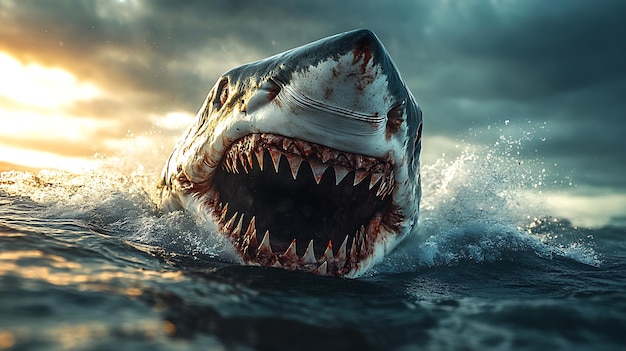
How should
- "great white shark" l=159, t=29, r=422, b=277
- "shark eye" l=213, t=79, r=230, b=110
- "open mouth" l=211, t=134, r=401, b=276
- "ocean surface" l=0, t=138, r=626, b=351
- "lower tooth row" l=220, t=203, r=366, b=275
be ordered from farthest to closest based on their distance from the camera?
"shark eye" l=213, t=79, r=230, b=110 → "open mouth" l=211, t=134, r=401, b=276 → "lower tooth row" l=220, t=203, r=366, b=275 → "great white shark" l=159, t=29, r=422, b=277 → "ocean surface" l=0, t=138, r=626, b=351

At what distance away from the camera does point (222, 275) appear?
2205 millimetres

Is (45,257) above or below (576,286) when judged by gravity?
below

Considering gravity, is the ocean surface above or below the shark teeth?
below

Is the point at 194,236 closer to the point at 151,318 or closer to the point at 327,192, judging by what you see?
the point at 327,192

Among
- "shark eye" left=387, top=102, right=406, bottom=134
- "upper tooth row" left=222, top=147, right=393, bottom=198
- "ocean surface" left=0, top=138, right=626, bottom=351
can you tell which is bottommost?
"ocean surface" left=0, top=138, right=626, bottom=351

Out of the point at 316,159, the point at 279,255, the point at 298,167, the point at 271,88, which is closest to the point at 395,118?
the point at 316,159

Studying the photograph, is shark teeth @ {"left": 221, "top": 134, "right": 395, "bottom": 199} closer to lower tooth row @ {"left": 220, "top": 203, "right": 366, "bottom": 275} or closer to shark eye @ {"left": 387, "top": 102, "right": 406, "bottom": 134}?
shark eye @ {"left": 387, "top": 102, "right": 406, "bottom": 134}

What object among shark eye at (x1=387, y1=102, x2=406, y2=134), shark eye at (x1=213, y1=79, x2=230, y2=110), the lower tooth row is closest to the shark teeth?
shark eye at (x1=387, y1=102, x2=406, y2=134)

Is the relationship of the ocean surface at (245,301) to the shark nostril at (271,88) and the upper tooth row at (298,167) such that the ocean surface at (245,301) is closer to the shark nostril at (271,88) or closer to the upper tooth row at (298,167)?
the upper tooth row at (298,167)

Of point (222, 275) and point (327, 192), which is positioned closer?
point (222, 275)

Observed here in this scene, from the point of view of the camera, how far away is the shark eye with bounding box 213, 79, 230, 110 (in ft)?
11.0

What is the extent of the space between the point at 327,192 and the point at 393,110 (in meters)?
0.79

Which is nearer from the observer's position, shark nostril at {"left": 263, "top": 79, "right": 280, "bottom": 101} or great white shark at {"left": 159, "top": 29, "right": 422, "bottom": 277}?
great white shark at {"left": 159, "top": 29, "right": 422, "bottom": 277}

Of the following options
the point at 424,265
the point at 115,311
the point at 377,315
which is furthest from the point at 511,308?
the point at 424,265
